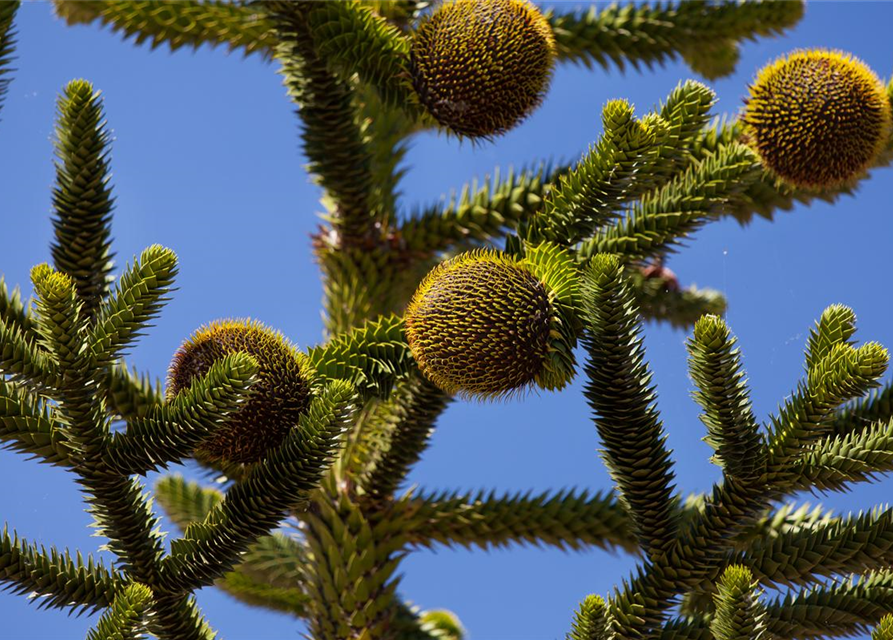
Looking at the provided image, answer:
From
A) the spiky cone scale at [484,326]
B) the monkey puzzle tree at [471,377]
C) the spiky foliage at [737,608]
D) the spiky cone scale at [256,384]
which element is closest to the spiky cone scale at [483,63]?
the monkey puzzle tree at [471,377]

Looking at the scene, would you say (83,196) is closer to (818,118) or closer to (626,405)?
(626,405)

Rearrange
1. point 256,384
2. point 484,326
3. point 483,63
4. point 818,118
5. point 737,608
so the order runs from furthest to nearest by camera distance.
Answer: point 818,118 < point 483,63 < point 256,384 < point 484,326 < point 737,608

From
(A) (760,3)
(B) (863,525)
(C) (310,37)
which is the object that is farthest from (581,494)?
(A) (760,3)

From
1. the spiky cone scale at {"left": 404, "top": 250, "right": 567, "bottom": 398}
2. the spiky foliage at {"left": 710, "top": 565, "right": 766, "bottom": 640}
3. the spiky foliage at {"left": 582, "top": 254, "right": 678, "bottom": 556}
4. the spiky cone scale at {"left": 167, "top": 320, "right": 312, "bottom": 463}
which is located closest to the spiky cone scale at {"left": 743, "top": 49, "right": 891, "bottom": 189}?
the spiky foliage at {"left": 582, "top": 254, "right": 678, "bottom": 556}

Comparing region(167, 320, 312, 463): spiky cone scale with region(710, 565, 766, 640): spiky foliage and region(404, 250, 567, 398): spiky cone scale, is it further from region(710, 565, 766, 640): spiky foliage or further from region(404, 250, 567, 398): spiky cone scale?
region(710, 565, 766, 640): spiky foliage

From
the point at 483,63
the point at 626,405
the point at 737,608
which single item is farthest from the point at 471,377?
the point at 483,63

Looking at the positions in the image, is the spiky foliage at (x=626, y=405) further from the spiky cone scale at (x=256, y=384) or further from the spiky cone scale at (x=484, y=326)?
the spiky cone scale at (x=256, y=384)

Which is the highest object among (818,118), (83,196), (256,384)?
(818,118)
